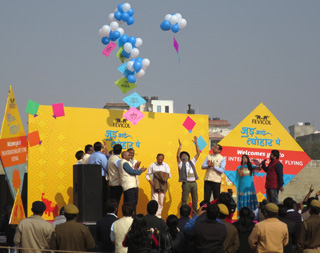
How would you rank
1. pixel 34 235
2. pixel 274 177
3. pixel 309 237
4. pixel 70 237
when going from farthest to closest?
pixel 274 177 < pixel 309 237 < pixel 34 235 < pixel 70 237

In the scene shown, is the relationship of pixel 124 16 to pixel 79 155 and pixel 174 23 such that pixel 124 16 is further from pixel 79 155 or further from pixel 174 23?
pixel 79 155

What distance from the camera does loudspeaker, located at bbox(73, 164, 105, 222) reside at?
9.91 metres

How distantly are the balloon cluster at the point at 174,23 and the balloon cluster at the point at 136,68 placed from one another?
86 centimetres

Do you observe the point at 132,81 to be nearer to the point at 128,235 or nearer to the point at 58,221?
the point at 58,221

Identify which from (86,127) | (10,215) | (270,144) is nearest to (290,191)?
(270,144)

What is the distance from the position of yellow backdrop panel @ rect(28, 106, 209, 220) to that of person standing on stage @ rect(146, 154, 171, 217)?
0.79m

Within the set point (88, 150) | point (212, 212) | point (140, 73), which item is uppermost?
point (140, 73)

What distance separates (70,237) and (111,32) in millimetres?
7123

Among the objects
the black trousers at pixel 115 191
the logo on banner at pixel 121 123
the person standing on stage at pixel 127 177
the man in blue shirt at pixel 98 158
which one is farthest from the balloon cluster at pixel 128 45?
the black trousers at pixel 115 191

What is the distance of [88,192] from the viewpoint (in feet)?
33.1

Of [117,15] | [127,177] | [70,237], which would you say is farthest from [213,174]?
[70,237]

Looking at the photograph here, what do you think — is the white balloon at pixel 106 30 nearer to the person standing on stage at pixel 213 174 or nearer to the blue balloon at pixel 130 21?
the blue balloon at pixel 130 21

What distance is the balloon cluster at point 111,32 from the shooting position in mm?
13078

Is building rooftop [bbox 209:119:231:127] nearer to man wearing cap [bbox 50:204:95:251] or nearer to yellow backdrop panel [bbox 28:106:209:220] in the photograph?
yellow backdrop panel [bbox 28:106:209:220]
